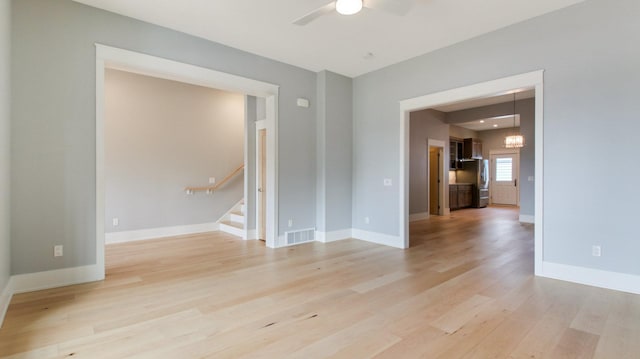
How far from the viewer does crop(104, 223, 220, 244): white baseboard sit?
552cm

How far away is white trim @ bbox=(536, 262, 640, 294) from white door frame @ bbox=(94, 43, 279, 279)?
152 inches

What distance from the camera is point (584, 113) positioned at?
337 centimetres

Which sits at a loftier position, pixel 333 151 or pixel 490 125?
pixel 490 125

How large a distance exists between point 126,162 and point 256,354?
16.9 ft

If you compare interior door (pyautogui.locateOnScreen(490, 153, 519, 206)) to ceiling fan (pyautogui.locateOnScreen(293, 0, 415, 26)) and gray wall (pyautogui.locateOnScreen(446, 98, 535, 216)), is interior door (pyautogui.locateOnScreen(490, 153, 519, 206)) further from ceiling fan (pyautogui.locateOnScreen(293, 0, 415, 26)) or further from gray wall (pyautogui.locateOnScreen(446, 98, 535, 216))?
ceiling fan (pyautogui.locateOnScreen(293, 0, 415, 26))

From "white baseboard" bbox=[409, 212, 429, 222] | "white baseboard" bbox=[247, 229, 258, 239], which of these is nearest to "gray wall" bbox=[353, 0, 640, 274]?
"white baseboard" bbox=[247, 229, 258, 239]

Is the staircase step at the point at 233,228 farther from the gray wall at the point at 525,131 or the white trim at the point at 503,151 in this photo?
the white trim at the point at 503,151

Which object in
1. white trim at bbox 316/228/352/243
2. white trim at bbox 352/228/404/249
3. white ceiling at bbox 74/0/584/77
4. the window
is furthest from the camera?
the window

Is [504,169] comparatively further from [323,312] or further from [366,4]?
[323,312]

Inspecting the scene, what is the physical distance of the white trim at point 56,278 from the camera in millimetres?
3135

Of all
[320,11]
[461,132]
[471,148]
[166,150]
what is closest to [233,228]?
[166,150]

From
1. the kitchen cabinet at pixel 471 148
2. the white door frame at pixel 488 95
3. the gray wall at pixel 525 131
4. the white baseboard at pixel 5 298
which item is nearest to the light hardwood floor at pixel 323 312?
the white baseboard at pixel 5 298

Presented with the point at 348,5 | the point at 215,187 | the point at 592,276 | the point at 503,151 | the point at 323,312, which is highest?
the point at 348,5

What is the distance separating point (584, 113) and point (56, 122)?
5.87 meters
